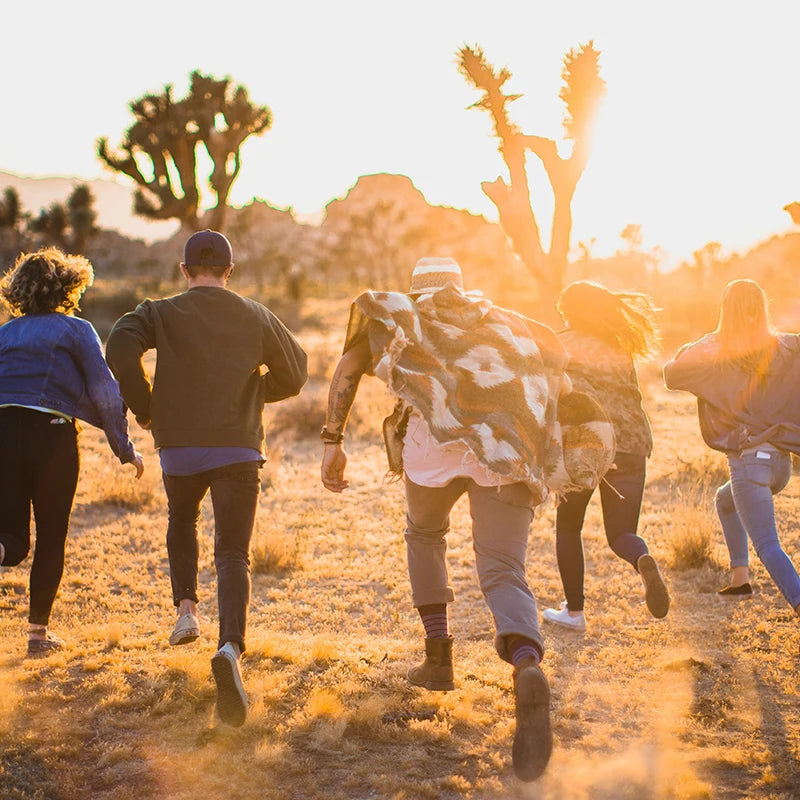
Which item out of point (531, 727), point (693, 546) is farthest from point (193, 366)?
point (693, 546)

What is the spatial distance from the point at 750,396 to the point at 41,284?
11.5ft

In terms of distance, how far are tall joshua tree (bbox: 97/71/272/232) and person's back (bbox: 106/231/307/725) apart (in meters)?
19.4

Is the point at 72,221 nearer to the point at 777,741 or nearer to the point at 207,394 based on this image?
the point at 207,394

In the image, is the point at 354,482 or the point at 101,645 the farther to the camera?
the point at 354,482

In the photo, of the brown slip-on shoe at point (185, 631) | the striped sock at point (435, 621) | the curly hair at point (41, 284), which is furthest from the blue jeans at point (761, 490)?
the curly hair at point (41, 284)

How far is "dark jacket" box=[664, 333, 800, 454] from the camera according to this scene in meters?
4.14

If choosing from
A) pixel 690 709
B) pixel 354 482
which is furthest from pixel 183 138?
pixel 690 709

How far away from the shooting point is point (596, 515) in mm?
7387

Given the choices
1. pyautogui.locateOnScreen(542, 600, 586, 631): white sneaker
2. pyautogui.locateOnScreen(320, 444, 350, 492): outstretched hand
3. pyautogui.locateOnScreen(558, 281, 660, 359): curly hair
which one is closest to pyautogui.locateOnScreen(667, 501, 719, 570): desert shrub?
pyautogui.locateOnScreen(542, 600, 586, 631): white sneaker

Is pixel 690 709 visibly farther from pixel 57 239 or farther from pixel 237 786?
pixel 57 239

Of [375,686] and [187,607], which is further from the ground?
[187,607]

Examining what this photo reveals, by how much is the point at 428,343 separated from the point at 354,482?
5827 millimetres

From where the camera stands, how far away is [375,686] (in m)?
3.66

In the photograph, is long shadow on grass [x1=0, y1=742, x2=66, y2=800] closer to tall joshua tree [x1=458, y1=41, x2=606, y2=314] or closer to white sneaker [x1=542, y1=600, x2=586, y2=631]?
white sneaker [x1=542, y1=600, x2=586, y2=631]
